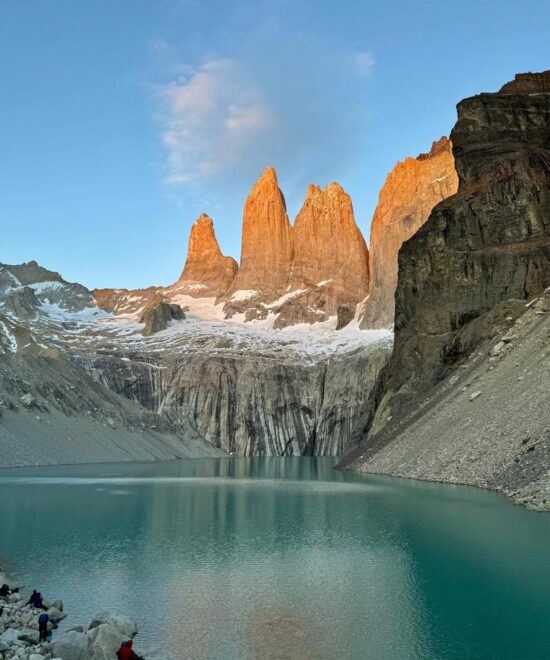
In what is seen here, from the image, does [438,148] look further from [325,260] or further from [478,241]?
[478,241]

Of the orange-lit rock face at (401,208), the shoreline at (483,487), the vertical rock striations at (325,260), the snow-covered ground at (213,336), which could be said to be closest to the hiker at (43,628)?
the shoreline at (483,487)

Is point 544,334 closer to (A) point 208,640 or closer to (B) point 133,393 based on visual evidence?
(A) point 208,640

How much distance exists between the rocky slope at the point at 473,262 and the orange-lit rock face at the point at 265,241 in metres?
108

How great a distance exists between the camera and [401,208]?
146m

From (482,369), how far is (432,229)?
22288 millimetres

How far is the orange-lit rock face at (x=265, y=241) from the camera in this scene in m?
179

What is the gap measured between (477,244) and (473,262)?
2528 millimetres

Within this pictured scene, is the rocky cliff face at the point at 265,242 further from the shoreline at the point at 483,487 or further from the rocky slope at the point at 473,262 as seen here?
the shoreline at the point at 483,487

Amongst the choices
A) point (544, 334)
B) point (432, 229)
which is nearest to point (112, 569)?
point (544, 334)

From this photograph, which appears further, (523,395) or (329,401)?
(329,401)

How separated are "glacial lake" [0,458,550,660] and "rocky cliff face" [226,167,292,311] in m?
147

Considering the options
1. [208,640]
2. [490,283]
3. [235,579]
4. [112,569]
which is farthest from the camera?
[490,283]

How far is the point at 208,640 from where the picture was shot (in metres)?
12.4

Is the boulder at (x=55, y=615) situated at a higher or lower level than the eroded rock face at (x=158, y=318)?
lower
